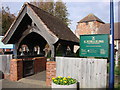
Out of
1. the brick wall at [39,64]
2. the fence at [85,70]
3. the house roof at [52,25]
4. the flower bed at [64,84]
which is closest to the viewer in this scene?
the flower bed at [64,84]

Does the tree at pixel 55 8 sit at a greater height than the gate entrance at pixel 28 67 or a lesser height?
greater

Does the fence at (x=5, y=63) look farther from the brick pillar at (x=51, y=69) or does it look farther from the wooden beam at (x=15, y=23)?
the brick pillar at (x=51, y=69)

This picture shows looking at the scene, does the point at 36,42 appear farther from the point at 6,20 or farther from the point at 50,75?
the point at 6,20

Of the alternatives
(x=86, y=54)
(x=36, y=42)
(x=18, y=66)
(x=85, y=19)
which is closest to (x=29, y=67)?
(x=18, y=66)

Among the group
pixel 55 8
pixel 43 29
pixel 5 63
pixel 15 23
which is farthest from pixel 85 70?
pixel 55 8

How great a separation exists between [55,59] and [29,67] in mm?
3327

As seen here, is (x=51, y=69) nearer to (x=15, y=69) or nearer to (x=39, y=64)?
(x=15, y=69)

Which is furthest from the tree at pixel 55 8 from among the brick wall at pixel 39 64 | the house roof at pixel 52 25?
the house roof at pixel 52 25

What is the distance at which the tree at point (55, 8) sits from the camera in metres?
31.5

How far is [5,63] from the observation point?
9.17 m

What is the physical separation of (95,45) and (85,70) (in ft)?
4.29

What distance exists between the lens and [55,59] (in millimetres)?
7527

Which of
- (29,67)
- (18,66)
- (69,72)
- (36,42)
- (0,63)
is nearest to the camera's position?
(69,72)

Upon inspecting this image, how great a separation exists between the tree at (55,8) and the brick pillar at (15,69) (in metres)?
23.6
